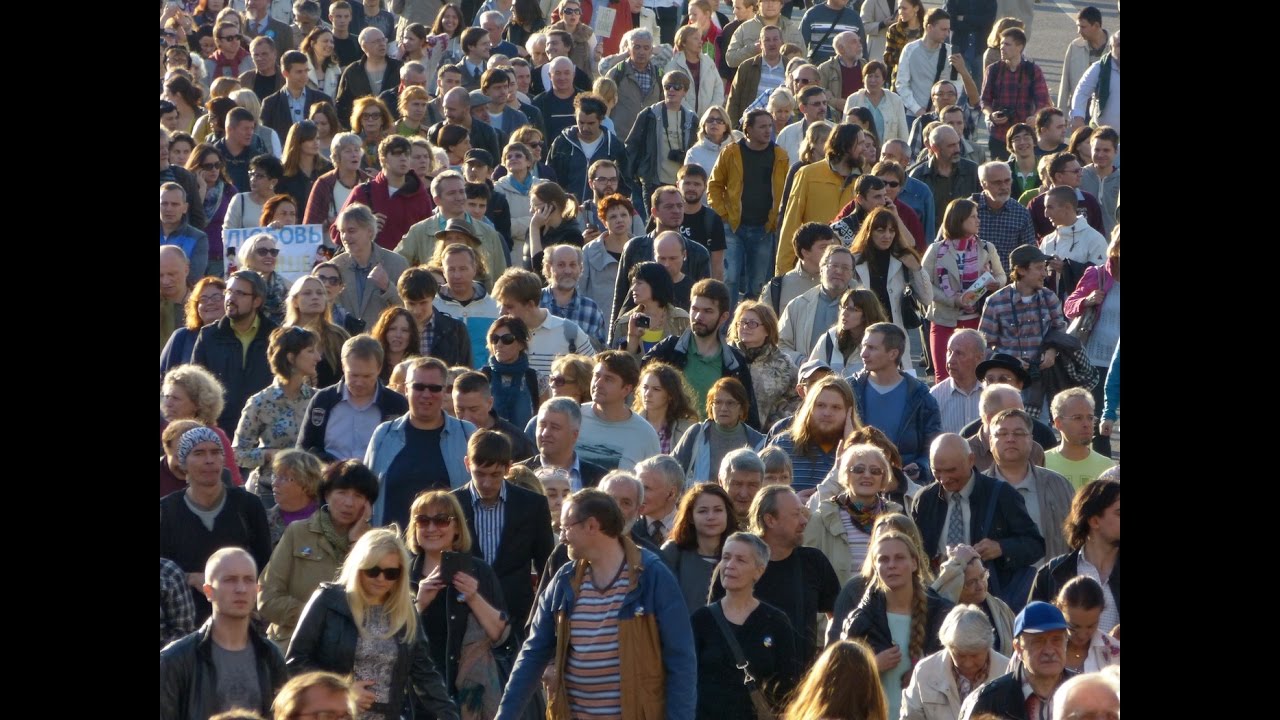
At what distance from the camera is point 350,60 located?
21.3 metres

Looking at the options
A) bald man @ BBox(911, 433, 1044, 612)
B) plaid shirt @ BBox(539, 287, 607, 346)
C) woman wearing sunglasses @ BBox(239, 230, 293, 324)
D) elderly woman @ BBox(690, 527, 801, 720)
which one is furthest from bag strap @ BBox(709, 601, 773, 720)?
woman wearing sunglasses @ BBox(239, 230, 293, 324)

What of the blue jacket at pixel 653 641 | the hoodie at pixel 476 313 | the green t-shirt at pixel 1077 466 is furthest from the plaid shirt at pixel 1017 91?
the blue jacket at pixel 653 641

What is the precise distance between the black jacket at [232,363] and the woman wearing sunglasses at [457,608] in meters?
3.44

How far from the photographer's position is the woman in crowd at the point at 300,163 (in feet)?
51.1

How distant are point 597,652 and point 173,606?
169 centimetres

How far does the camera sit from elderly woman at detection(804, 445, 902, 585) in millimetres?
9320

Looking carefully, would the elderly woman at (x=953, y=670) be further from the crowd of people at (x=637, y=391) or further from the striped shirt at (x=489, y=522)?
the striped shirt at (x=489, y=522)

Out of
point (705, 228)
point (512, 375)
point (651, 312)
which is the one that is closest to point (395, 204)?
point (705, 228)

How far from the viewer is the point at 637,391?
1127 cm
